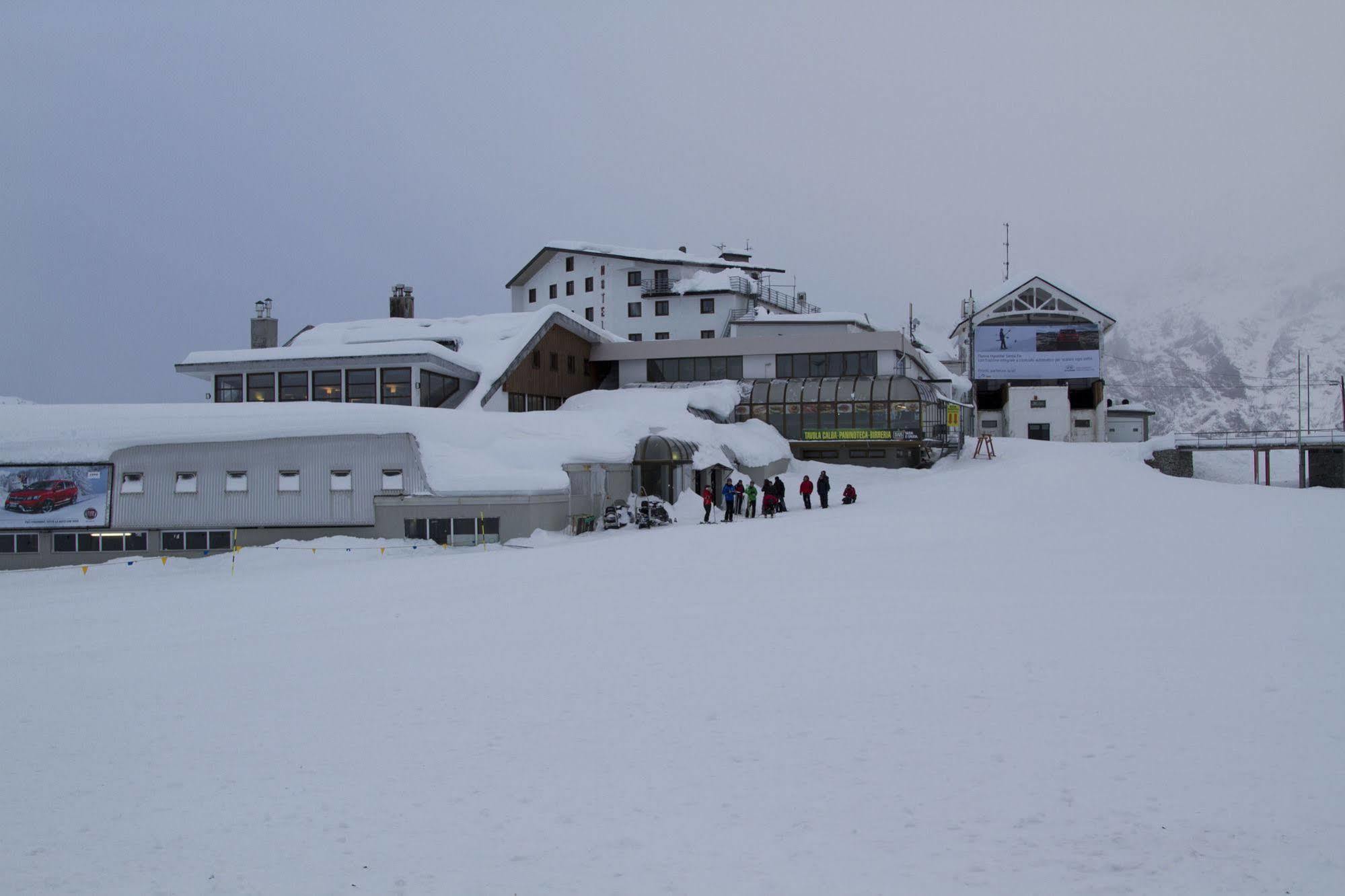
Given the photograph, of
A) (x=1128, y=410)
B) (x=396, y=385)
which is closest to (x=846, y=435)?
(x=396, y=385)

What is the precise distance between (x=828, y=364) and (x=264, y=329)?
25.9 m

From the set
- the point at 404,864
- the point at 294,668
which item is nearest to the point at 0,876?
the point at 404,864

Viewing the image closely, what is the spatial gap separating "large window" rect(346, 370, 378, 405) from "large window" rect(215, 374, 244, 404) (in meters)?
4.71

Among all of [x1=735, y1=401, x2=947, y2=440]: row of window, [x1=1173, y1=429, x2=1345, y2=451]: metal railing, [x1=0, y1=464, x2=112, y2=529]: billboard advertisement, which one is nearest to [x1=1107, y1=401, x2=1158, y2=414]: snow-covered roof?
[x1=1173, y1=429, x2=1345, y2=451]: metal railing

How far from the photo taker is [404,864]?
19.6 ft

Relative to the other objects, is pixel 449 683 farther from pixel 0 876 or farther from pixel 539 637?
pixel 0 876

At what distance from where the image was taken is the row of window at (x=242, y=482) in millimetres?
25297

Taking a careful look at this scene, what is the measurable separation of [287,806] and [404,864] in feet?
4.67

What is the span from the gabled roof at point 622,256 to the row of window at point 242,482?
38.6m

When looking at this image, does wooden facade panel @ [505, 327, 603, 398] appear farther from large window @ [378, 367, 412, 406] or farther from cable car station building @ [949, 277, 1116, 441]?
cable car station building @ [949, 277, 1116, 441]

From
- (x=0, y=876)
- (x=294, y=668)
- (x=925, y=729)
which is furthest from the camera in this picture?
(x=294, y=668)

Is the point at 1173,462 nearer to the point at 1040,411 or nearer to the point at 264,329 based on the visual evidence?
the point at 1040,411

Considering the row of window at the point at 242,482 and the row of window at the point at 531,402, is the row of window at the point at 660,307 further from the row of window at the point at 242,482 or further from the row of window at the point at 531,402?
the row of window at the point at 242,482

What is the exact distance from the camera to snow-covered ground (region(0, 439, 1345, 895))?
593cm
